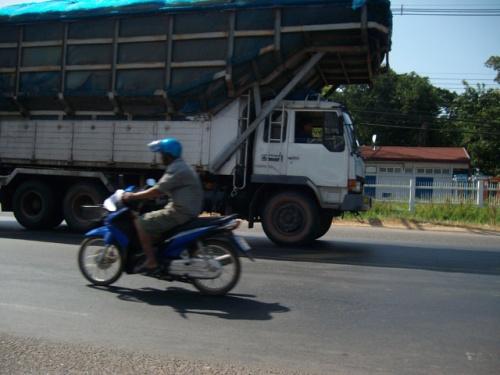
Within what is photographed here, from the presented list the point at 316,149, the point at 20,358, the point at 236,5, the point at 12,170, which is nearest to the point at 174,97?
the point at 236,5

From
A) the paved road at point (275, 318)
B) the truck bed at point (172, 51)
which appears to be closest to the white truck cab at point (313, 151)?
the truck bed at point (172, 51)

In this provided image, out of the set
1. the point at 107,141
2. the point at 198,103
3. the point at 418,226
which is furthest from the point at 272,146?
the point at 418,226

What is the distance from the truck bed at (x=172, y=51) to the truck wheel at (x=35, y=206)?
5.28 ft

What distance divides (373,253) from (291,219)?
5.12 feet

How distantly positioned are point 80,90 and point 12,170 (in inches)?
102

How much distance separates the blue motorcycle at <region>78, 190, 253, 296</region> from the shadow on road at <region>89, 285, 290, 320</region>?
0.17m

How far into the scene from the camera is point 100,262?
6.32 meters

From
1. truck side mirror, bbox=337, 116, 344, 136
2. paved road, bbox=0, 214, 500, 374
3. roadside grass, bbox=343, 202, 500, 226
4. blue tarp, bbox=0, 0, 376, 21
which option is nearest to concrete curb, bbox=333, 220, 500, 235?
roadside grass, bbox=343, 202, 500, 226

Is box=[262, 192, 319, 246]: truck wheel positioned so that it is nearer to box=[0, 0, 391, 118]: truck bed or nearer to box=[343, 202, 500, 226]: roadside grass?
box=[0, 0, 391, 118]: truck bed

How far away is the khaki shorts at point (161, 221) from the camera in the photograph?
5.84m

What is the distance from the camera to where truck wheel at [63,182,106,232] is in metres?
11.1

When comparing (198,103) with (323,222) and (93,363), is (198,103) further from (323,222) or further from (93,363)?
(93,363)

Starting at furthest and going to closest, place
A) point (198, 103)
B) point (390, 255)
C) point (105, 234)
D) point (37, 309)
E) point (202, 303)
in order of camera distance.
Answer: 1. point (198, 103)
2. point (390, 255)
3. point (105, 234)
4. point (202, 303)
5. point (37, 309)

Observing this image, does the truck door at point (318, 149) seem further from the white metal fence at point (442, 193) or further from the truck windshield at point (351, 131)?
the white metal fence at point (442, 193)
